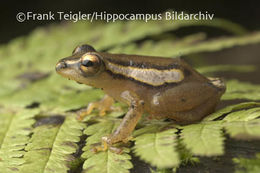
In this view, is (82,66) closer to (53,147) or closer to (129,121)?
(129,121)

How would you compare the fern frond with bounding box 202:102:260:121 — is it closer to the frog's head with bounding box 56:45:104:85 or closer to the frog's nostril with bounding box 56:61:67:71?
the frog's head with bounding box 56:45:104:85

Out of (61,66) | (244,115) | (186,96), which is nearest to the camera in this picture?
(244,115)

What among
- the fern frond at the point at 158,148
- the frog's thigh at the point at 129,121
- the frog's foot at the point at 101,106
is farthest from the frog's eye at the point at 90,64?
the fern frond at the point at 158,148

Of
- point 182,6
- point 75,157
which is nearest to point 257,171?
point 75,157

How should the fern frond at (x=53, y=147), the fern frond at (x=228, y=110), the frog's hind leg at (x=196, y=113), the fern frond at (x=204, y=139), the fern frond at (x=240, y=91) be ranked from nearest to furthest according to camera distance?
the fern frond at (x=204, y=139)
the fern frond at (x=53, y=147)
the fern frond at (x=228, y=110)
the frog's hind leg at (x=196, y=113)
the fern frond at (x=240, y=91)

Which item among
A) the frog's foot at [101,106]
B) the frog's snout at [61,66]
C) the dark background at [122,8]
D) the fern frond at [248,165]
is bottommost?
the fern frond at [248,165]

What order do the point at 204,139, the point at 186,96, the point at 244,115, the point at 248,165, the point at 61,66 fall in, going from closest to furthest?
the point at 204,139 < the point at 248,165 < the point at 244,115 < the point at 186,96 < the point at 61,66

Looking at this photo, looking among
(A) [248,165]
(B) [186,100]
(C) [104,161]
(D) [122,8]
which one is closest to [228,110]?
(B) [186,100]

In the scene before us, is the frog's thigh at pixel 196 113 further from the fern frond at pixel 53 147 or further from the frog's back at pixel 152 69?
the fern frond at pixel 53 147

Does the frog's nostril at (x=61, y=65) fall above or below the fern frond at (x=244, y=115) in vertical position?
above
